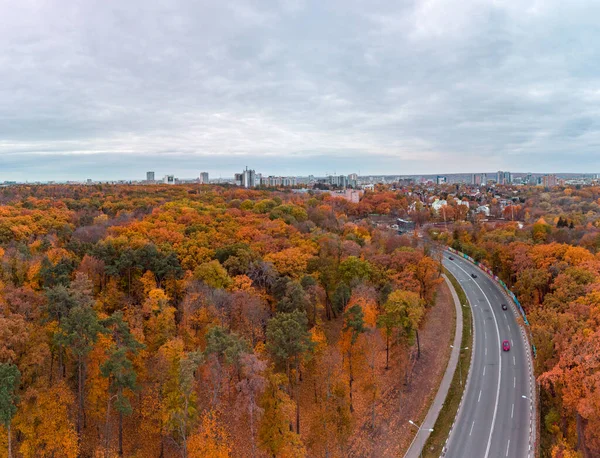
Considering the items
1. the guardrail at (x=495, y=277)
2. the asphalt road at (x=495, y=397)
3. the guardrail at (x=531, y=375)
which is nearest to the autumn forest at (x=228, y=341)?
the guardrail at (x=531, y=375)

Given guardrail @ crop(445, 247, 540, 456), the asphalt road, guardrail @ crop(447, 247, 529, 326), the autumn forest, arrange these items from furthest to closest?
guardrail @ crop(447, 247, 529, 326), guardrail @ crop(445, 247, 540, 456), the asphalt road, the autumn forest

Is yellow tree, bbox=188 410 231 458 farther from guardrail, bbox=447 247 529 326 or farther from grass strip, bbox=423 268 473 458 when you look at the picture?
guardrail, bbox=447 247 529 326

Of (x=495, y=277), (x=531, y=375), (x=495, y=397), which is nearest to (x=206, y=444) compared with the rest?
(x=495, y=397)

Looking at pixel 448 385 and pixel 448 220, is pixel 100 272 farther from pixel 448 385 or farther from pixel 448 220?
pixel 448 220


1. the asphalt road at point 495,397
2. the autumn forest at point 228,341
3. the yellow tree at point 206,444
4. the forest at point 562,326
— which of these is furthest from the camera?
the asphalt road at point 495,397

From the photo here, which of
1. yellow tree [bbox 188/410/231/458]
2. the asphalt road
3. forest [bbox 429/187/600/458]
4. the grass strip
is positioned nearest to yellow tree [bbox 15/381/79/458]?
yellow tree [bbox 188/410/231/458]

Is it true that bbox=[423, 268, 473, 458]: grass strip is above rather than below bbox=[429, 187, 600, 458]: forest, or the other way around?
below

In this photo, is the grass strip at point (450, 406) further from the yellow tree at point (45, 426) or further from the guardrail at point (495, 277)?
the yellow tree at point (45, 426)
